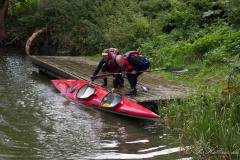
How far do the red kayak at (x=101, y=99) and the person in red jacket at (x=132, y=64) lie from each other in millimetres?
530

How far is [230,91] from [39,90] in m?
7.20

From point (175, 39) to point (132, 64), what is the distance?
6.07 meters

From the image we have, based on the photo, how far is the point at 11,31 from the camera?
23172 mm

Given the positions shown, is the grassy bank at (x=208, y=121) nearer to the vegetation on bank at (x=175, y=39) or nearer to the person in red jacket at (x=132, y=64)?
the vegetation on bank at (x=175, y=39)

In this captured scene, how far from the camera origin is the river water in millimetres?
6805

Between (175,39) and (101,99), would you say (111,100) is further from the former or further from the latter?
(175,39)

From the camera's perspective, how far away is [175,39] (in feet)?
50.3

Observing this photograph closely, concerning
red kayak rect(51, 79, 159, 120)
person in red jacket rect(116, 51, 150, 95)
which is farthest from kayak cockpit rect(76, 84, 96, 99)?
person in red jacket rect(116, 51, 150, 95)

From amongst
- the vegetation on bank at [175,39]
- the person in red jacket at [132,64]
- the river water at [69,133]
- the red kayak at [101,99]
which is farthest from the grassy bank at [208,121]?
the person in red jacket at [132,64]

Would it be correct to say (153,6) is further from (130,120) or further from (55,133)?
(55,133)

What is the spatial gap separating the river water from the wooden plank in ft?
2.62

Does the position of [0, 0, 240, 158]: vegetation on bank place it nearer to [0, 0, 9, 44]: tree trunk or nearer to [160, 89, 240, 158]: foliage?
[160, 89, 240, 158]: foliage

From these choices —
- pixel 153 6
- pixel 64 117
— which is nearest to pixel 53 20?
pixel 153 6

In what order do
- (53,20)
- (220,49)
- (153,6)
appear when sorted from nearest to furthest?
(220,49)
(153,6)
(53,20)
